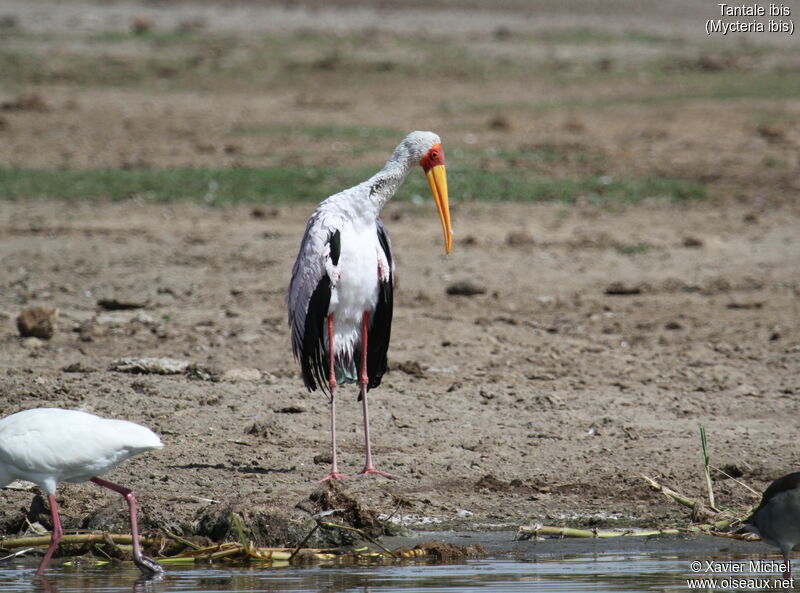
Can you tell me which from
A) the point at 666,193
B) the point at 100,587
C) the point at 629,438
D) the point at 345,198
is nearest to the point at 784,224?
the point at 666,193

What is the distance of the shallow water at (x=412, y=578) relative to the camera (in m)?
5.16

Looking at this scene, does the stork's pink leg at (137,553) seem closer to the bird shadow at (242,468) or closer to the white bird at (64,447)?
the white bird at (64,447)

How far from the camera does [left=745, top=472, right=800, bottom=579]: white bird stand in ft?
16.4

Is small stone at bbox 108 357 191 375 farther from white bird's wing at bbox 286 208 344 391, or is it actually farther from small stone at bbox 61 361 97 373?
white bird's wing at bbox 286 208 344 391

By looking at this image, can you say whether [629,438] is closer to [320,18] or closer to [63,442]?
[63,442]

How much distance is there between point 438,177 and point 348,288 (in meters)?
0.89

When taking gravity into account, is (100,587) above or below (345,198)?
below

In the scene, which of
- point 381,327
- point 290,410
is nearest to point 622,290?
point 290,410

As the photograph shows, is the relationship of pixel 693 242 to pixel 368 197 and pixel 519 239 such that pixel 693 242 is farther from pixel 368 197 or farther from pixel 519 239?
pixel 368 197

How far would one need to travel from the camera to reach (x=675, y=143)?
17125 mm

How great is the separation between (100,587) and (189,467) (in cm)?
136

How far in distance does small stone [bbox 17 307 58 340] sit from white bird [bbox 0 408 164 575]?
3.39 meters

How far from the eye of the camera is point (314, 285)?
261 inches

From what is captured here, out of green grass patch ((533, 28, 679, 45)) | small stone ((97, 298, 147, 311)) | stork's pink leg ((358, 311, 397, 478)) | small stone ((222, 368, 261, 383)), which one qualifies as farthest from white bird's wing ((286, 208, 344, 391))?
green grass patch ((533, 28, 679, 45))
